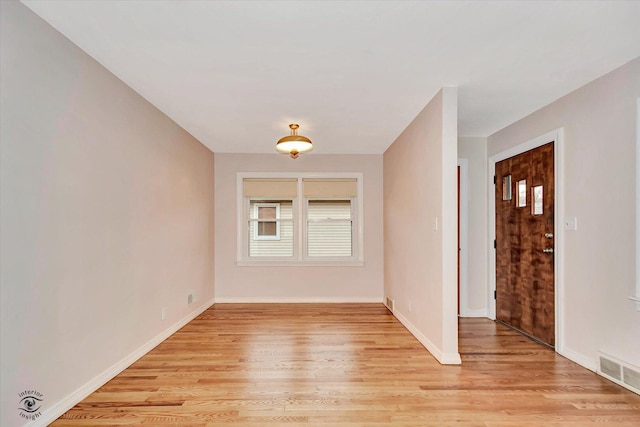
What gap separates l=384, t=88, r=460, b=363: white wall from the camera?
10.5 ft

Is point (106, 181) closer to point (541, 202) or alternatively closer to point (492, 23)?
point (492, 23)

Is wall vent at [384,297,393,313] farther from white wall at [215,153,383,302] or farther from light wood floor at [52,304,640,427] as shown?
light wood floor at [52,304,640,427]

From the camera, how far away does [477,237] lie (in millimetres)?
4789

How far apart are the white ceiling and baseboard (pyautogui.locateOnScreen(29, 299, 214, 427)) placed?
94.6 inches

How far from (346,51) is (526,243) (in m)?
2.99

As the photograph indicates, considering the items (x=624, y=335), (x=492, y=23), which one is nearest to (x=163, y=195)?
(x=492, y=23)

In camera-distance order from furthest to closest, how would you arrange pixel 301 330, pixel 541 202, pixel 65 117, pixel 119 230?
pixel 301 330 → pixel 541 202 → pixel 119 230 → pixel 65 117

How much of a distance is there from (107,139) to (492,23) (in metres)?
2.91

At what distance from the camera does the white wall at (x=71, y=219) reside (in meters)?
1.95

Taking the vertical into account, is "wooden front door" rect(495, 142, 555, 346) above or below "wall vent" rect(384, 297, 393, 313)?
above

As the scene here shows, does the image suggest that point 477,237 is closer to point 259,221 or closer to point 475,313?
point 475,313

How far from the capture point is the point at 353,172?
5965 mm

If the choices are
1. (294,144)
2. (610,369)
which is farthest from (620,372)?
(294,144)

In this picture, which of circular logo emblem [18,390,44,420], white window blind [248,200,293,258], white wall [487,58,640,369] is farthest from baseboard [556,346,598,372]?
circular logo emblem [18,390,44,420]
